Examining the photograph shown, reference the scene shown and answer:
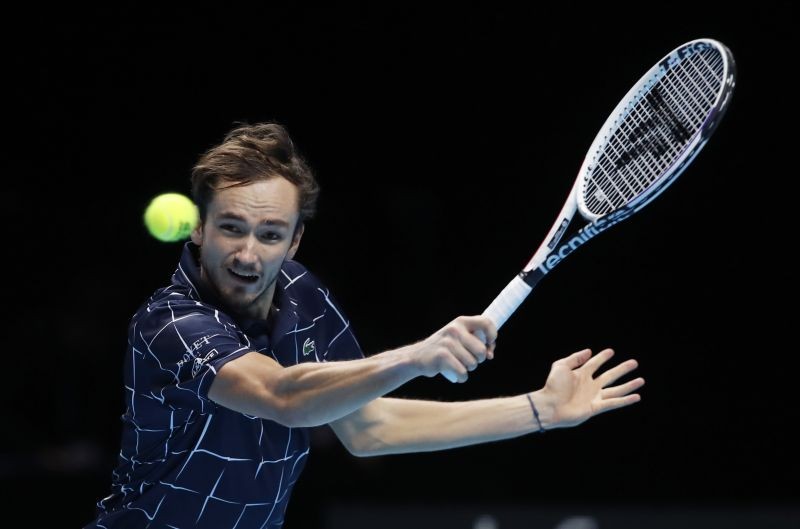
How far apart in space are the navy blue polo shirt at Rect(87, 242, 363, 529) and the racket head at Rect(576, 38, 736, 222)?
1065mm

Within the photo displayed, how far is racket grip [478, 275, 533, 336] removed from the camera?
3.01 metres

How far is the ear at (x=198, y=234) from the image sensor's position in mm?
3557

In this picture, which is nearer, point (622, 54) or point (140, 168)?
point (622, 54)

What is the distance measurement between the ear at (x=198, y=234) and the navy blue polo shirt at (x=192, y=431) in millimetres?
38

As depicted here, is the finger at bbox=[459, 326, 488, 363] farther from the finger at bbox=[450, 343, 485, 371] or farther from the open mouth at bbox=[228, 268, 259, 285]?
the open mouth at bbox=[228, 268, 259, 285]

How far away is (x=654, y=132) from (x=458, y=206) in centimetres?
486

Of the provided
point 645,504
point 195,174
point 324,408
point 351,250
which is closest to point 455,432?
point 324,408

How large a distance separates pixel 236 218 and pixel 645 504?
177 inches

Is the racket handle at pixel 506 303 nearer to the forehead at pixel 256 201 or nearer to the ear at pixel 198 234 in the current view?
the forehead at pixel 256 201

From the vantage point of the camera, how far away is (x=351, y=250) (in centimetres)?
845

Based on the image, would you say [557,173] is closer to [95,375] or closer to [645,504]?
[645,504]

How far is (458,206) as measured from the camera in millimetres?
8562

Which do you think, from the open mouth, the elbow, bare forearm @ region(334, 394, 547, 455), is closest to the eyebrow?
the open mouth

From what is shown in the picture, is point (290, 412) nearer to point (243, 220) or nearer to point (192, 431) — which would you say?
point (192, 431)
